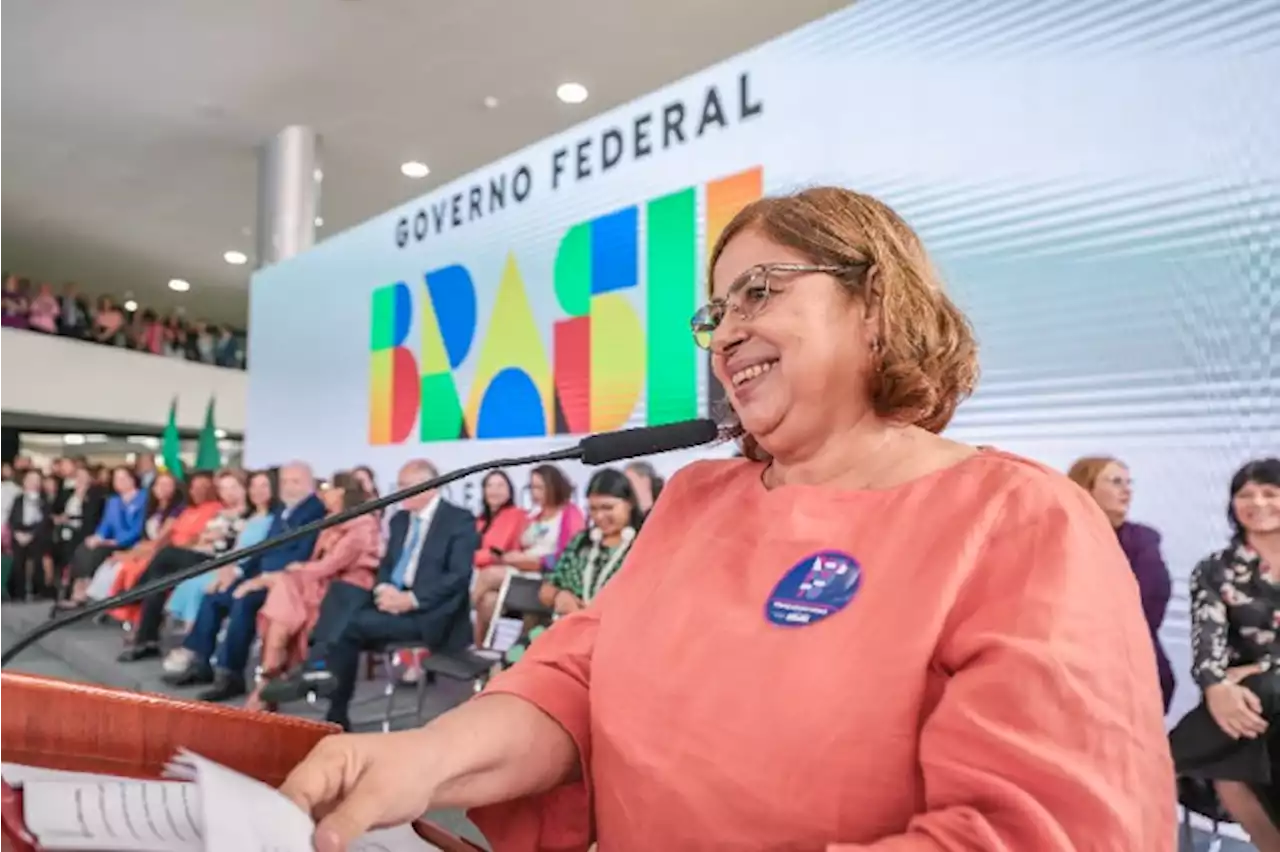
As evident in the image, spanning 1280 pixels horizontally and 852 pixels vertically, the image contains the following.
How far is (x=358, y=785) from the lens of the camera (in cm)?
77

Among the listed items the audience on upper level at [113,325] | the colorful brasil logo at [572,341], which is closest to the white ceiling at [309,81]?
the colorful brasil logo at [572,341]

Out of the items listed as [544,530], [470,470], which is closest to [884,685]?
[470,470]

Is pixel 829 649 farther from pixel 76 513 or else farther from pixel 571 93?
pixel 76 513

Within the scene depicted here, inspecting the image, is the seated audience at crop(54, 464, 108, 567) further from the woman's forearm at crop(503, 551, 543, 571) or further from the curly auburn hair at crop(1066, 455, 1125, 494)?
the curly auburn hair at crop(1066, 455, 1125, 494)

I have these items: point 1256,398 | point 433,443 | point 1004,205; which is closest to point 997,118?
point 1004,205

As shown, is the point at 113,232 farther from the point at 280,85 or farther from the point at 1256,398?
the point at 1256,398

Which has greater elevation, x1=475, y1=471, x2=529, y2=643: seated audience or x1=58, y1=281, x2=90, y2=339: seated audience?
x1=58, y1=281, x2=90, y2=339: seated audience

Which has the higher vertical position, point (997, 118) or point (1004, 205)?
point (997, 118)

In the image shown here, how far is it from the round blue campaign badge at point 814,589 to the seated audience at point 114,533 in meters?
8.11

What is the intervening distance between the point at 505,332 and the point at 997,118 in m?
2.63

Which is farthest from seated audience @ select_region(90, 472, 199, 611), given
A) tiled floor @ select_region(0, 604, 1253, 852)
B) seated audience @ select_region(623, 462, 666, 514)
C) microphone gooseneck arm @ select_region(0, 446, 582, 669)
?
microphone gooseneck arm @ select_region(0, 446, 582, 669)

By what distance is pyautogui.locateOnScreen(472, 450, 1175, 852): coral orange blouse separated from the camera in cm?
66

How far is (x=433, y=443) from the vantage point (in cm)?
529

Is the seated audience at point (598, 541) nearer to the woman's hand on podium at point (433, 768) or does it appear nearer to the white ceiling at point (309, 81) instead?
the woman's hand on podium at point (433, 768)
